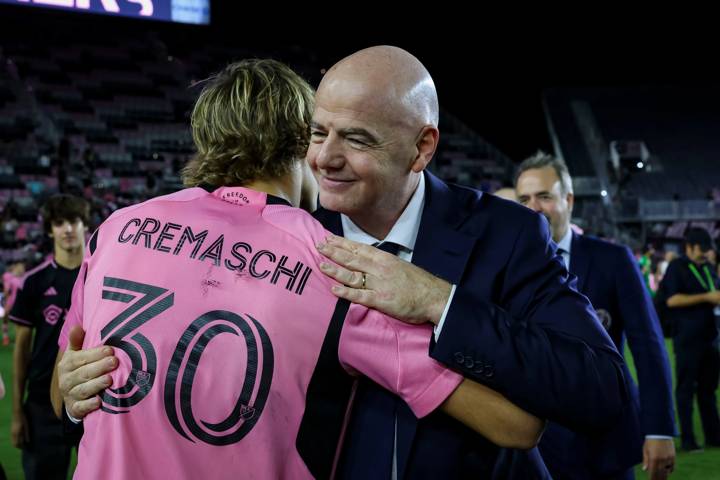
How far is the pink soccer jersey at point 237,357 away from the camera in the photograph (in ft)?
4.51

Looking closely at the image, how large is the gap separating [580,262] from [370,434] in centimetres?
172

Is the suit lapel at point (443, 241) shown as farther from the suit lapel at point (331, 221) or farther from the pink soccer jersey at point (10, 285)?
the pink soccer jersey at point (10, 285)

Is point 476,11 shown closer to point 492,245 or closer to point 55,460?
point 55,460

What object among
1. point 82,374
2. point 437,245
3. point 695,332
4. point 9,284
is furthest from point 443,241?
point 9,284

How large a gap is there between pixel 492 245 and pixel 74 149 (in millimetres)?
21943

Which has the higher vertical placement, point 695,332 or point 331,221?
point 331,221

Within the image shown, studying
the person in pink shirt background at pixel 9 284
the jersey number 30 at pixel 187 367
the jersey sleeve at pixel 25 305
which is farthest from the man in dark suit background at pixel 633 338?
the person in pink shirt background at pixel 9 284

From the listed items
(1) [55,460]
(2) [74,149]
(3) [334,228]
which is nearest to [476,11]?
(2) [74,149]

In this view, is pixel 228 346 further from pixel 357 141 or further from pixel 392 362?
pixel 357 141

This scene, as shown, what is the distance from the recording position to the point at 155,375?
1407 mm

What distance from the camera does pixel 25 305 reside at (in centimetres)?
439

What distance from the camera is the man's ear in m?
1.70

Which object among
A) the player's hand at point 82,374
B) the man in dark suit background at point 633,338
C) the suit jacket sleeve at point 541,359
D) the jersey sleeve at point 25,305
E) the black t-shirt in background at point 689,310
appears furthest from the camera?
the black t-shirt in background at point 689,310

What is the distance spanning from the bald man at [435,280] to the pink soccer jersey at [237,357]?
6 centimetres
